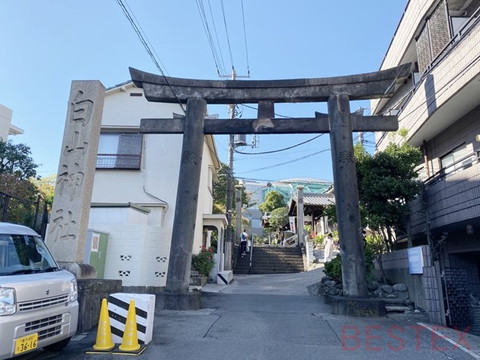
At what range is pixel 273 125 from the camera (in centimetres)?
1044

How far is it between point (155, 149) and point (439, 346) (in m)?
12.5

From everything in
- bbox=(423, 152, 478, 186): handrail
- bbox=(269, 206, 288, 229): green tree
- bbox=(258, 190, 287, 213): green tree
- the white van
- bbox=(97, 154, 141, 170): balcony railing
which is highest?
bbox=(258, 190, 287, 213): green tree

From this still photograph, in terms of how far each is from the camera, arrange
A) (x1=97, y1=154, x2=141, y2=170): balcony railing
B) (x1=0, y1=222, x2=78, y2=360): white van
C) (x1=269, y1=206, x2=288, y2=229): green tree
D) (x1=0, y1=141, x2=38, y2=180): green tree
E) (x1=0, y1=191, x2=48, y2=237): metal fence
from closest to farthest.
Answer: (x1=0, y1=222, x2=78, y2=360): white van, (x1=0, y1=191, x2=48, y2=237): metal fence, (x1=97, y1=154, x2=141, y2=170): balcony railing, (x1=0, y1=141, x2=38, y2=180): green tree, (x1=269, y1=206, x2=288, y2=229): green tree

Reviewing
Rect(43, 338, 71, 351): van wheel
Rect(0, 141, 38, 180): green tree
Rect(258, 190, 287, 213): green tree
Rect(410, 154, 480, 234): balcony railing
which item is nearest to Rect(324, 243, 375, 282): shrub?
Rect(410, 154, 480, 234): balcony railing

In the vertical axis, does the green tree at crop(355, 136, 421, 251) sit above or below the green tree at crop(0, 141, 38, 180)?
below

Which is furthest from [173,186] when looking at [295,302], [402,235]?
[402,235]

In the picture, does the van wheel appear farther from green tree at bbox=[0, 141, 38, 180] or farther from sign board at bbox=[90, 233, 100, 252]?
green tree at bbox=[0, 141, 38, 180]

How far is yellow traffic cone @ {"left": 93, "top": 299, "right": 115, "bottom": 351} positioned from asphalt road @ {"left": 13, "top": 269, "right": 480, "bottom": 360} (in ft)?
0.64

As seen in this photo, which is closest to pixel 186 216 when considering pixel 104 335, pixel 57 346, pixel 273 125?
pixel 273 125

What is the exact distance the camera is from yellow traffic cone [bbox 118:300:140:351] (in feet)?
17.1

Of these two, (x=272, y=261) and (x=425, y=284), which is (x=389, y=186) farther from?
(x=272, y=261)

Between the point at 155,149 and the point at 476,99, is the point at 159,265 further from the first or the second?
the point at 476,99

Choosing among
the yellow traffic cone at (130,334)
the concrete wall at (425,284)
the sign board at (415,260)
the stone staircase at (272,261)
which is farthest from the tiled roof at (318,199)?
the yellow traffic cone at (130,334)

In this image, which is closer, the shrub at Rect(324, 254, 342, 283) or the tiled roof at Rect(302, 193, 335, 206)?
the shrub at Rect(324, 254, 342, 283)
